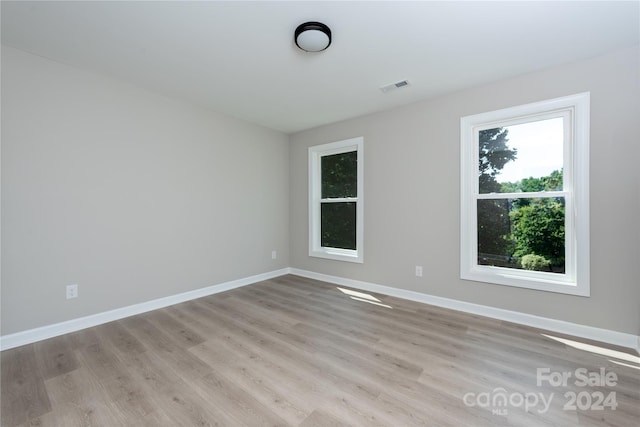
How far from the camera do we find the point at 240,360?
2006 mm

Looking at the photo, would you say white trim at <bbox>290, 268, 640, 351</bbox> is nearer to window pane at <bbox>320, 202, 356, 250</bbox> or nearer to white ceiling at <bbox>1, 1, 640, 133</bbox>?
window pane at <bbox>320, 202, 356, 250</bbox>

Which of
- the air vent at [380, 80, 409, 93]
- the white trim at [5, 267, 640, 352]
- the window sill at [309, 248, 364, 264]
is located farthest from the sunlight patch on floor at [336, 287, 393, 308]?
the air vent at [380, 80, 409, 93]

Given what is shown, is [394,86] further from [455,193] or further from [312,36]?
[455,193]

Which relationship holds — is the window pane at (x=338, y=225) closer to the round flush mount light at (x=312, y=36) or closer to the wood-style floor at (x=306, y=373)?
the wood-style floor at (x=306, y=373)

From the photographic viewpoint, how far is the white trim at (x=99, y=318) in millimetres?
2211

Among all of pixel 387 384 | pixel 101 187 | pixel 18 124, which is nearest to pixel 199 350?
pixel 387 384

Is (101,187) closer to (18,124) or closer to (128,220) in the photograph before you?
(128,220)

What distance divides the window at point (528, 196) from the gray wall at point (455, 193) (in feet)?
0.28

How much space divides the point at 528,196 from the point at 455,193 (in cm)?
66

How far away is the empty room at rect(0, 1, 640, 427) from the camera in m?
1.71

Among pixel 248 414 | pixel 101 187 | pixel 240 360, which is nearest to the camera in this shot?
pixel 248 414

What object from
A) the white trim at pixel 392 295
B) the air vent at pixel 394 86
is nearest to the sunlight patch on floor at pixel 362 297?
the white trim at pixel 392 295

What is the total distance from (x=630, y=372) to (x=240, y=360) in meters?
2.79

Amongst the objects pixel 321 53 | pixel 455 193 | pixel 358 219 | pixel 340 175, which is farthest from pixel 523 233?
pixel 321 53
